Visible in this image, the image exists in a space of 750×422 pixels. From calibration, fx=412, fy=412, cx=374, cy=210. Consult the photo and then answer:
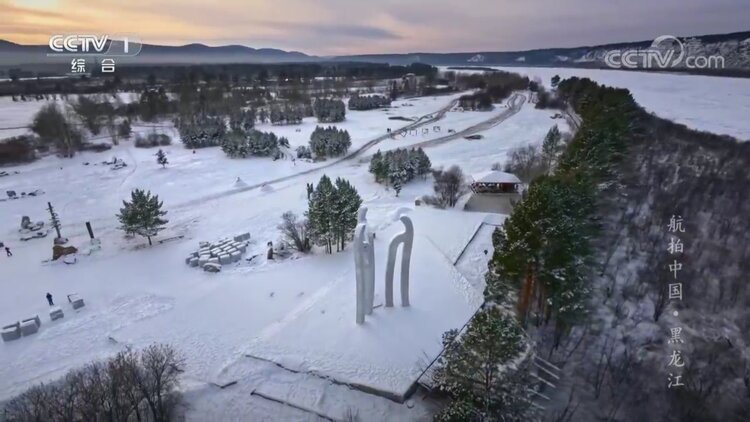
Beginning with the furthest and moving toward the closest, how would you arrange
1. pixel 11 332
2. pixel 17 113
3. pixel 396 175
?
pixel 17 113
pixel 396 175
pixel 11 332

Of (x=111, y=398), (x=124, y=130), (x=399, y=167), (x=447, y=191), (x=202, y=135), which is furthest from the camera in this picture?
(x=124, y=130)

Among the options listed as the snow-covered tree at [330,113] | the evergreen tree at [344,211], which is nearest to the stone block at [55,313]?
the evergreen tree at [344,211]

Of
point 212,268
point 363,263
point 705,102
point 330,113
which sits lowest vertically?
point 212,268

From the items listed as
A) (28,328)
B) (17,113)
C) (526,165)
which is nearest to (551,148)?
(526,165)

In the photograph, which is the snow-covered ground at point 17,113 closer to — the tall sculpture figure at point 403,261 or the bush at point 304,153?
the bush at point 304,153

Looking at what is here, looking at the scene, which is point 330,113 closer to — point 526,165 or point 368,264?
point 526,165

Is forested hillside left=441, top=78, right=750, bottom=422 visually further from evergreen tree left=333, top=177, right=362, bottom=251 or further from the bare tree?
the bare tree

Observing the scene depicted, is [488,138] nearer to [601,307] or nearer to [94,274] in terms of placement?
[601,307]
